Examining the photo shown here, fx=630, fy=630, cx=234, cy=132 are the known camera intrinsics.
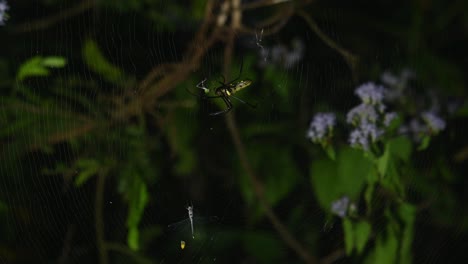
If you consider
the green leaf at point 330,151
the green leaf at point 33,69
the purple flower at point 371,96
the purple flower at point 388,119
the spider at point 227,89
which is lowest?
the green leaf at point 330,151

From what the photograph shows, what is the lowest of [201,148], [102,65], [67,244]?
[67,244]

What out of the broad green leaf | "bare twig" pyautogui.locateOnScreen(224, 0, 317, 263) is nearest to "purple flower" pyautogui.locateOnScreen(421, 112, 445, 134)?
the broad green leaf

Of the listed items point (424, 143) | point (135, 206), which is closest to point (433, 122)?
point (424, 143)

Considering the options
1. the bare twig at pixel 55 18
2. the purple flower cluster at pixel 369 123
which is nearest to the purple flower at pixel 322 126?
the purple flower cluster at pixel 369 123

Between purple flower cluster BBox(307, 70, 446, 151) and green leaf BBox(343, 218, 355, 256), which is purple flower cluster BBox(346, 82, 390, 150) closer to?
purple flower cluster BBox(307, 70, 446, 151)

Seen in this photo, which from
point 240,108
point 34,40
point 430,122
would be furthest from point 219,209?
point 34,40

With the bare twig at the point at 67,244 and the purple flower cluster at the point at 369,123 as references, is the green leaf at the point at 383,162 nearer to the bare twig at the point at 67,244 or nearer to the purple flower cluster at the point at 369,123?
the purple flower cluster at the point at 369,123

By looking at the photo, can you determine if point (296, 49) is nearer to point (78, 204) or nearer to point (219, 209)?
point (219, 209)

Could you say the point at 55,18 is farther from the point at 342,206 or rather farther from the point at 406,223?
the point at 406,223
